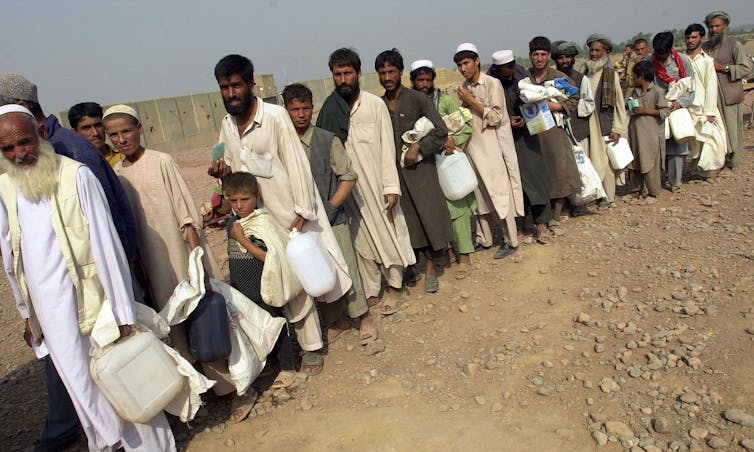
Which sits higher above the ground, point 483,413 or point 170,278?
point 170,278

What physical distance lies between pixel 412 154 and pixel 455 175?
1.52ft

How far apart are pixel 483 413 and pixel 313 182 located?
163 centimetres

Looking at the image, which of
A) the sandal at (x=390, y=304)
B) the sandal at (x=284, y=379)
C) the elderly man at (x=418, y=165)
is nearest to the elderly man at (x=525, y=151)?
the elderly man at (x=418, y=165)

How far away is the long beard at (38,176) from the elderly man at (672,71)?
18.2 feet

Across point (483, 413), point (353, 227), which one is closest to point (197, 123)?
point (353, 227)

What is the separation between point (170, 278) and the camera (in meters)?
3.17

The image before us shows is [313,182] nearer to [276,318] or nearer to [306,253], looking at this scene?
[306,253]

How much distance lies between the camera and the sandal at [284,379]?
339 cm

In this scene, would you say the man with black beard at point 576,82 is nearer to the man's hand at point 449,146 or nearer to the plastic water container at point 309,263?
the man's hand at point 449,146

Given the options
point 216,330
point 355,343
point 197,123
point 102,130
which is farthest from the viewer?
point 197,123

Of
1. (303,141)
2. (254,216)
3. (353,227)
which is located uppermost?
(303,141)

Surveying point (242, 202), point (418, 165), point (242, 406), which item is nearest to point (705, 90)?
point (418, 165)

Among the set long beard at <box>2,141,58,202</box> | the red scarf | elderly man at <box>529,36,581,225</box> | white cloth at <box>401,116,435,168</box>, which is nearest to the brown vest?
the red scarf

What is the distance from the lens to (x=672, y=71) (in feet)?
19.0
